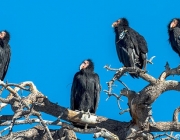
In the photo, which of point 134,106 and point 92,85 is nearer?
point 134,106

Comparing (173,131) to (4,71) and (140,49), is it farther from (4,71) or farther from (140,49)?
(4,71)

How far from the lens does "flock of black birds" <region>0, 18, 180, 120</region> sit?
10.3 m

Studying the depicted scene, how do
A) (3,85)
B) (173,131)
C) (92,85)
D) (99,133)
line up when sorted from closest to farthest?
1. (99,133)
2. (3,85)
3. (173,131)
4. (92,85)

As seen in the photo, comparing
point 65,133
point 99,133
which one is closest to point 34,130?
point 65,133

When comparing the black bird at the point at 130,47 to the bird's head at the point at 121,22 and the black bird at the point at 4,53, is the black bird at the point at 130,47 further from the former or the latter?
the black bird at the point at 4,53

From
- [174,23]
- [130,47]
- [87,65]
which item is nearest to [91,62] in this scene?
[87,65]

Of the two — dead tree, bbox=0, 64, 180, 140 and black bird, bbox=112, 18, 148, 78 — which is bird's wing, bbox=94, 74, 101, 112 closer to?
black bird, bbox=112, 18, 148, 78

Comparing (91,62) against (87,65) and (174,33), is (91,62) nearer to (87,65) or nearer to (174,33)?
(87,65)

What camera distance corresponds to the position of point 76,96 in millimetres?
10398

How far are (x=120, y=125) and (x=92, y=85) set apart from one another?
183 cm

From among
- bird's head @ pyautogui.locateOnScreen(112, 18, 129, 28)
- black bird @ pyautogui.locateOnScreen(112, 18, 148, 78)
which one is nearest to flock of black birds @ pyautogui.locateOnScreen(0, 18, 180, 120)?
black bird @ pyautogui.locateOnScreen(112, 18, 148, 78)

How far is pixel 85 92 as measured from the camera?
10.4 m

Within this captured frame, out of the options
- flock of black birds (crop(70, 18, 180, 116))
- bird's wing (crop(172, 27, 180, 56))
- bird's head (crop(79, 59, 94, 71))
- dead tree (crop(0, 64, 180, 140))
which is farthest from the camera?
bird's head (crop(79, 59, 94, 71))

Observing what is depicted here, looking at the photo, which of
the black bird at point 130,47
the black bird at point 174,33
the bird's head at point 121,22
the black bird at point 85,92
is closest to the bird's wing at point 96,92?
the black bird at point 85,92
